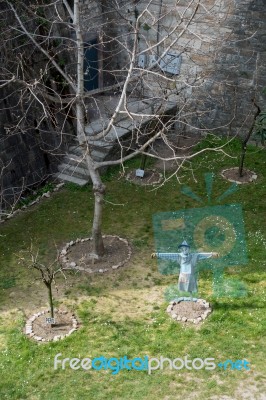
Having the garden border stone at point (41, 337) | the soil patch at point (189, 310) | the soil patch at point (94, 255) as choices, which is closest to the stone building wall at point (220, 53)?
the soil patch at point (94, 255)

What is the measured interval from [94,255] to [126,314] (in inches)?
70.3

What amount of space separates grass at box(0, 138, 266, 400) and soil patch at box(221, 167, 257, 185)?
1.70 ft

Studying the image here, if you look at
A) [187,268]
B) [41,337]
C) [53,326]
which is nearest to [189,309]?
[187,268]

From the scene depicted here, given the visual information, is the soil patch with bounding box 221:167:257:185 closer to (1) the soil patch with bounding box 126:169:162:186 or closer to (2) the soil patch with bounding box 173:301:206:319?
(1) the soil patch with bounding box 126:169:162:186

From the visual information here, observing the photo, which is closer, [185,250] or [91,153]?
[185,250]

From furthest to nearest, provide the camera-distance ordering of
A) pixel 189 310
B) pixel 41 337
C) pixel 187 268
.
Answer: pixel 189 310 < pixel 187 268 < pixel 41 337

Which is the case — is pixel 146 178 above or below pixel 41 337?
above

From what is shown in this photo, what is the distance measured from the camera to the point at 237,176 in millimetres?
14867

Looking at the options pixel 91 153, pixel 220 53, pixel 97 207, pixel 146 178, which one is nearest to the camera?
pixel 97 207

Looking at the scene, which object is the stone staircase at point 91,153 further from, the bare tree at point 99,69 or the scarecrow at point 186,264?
the scarecrow at point 186,264

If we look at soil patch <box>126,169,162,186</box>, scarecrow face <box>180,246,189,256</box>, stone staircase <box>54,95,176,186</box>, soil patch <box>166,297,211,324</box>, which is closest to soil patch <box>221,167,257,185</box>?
soil patch <box>126,169,162,186</box>

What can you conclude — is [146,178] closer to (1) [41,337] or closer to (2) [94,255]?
(2) [94,255]

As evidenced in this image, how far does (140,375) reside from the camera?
935 centimetres

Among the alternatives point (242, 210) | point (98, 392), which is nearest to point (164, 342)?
point (98, 392)
